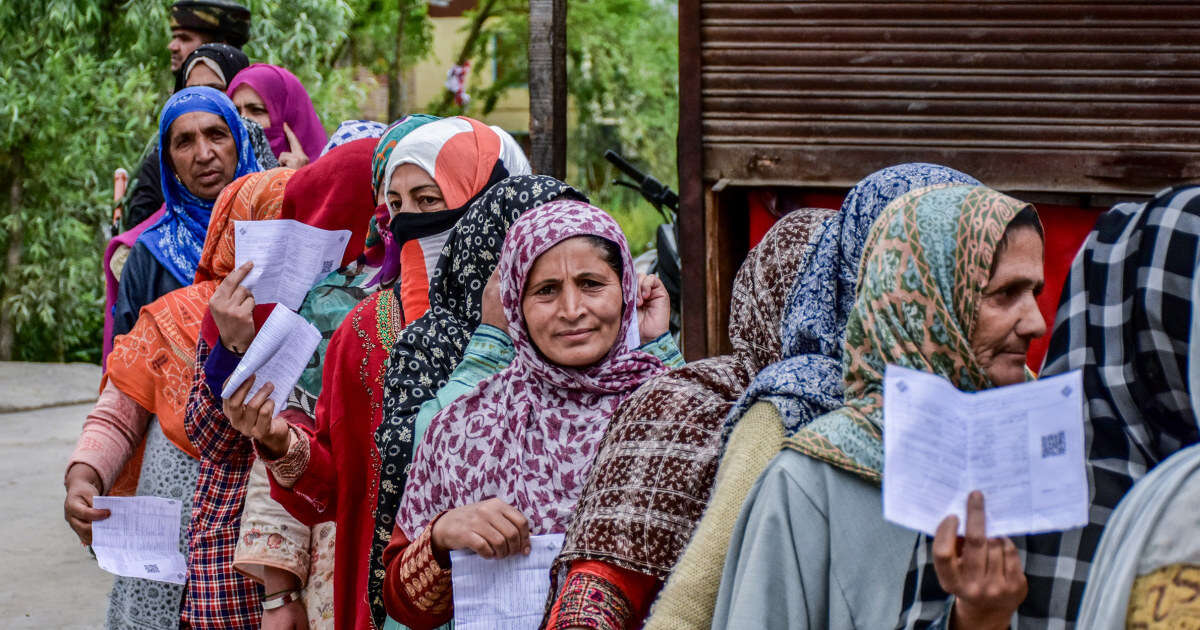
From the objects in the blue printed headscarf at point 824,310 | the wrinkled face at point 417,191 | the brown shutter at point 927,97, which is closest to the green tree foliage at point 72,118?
the brown shutter at point 927,97

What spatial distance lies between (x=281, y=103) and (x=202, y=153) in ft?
4.53

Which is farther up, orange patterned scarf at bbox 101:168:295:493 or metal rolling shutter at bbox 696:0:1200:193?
metal rolling shutter at bbox 696:0:1200:193

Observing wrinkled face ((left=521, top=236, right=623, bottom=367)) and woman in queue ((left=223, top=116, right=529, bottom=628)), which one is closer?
wrinkled face ((left=521, top=236, right=623, bottom=367))

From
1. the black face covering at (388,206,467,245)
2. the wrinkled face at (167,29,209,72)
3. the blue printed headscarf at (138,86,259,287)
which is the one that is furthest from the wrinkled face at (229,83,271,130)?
the black face covering at (388,206,467,245)

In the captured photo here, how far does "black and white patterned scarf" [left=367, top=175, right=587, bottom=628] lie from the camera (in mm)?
2855

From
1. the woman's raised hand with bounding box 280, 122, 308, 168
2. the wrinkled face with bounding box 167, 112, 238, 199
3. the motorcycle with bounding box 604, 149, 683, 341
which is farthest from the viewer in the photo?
the motorcycle with bounding box 604, 149, 683, 341

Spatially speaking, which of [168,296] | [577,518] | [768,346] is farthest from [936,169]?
[168,296]

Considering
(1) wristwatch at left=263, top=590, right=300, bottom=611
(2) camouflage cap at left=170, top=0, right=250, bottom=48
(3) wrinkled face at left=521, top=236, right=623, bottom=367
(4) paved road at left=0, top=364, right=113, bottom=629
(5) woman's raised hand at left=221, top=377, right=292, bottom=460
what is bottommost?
(4) paved road at left=0, top=364, right=113, bottom=629

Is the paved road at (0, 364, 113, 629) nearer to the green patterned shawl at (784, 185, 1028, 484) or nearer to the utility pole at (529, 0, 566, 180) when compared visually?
the utility pole at (529, 0, 566, 180)

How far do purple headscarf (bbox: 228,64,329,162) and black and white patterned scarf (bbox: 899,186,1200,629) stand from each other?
409cm

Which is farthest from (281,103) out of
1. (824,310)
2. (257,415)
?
(824,310)

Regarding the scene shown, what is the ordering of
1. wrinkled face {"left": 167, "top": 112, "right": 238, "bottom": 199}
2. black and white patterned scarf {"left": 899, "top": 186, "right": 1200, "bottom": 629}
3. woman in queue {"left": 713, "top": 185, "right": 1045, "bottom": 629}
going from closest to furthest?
black and white patterned scarf {"left": 899, "top": 186, "right": 1200, "bottom": 629}
woman in queue {"left": 713, "top": 185, "right": 1045, "bottom": 629}
wrinkled face {"left": 167, "top": 112, "right": 238, "bottom": 199}

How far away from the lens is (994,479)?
150 cm

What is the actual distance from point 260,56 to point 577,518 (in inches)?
382
